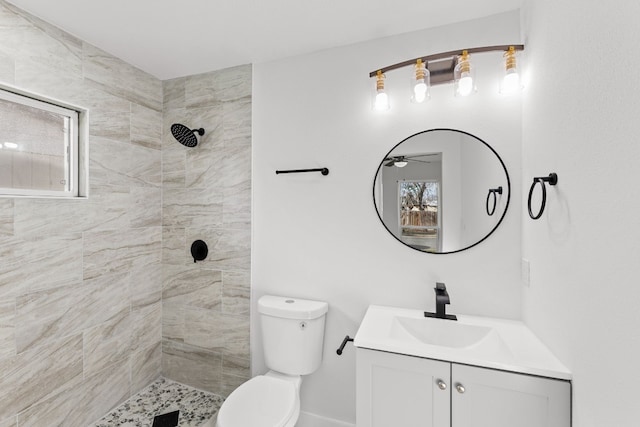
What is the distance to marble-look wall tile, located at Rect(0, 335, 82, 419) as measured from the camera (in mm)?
1457

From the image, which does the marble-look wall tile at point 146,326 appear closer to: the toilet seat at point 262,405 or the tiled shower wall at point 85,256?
the tiled shower wall at point 85,256

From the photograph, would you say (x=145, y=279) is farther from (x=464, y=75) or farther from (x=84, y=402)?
(x=464, y=75)

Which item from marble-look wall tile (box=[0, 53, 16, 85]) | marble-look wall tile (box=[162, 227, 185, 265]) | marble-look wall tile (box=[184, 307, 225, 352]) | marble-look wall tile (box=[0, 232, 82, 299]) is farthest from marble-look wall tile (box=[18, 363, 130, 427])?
marble-look wall tile (box=[0, 53, 16, 85])

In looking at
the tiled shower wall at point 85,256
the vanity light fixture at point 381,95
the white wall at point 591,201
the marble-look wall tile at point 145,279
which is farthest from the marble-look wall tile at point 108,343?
the white wall at point 591,201

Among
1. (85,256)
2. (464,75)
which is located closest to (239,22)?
(464,75)

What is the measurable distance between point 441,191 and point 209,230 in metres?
1.56

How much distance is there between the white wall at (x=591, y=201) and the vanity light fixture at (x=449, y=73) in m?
0.11

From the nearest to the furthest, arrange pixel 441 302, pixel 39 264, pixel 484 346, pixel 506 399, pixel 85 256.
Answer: pixel 506 399, pixel 484 346, pixel 441 302, pixel 39 264, pixel 85 256

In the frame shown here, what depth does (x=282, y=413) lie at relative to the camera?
1.43m

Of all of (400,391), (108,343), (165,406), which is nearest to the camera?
(400,391)

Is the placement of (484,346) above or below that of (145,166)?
below

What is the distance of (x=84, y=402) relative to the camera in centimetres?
180

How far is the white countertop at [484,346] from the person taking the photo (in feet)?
3.56

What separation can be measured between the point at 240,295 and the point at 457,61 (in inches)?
74.1
